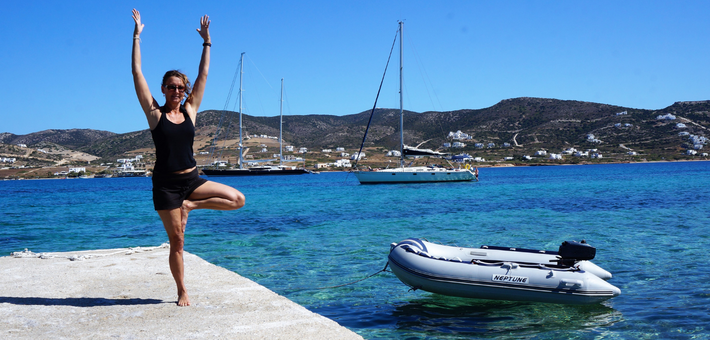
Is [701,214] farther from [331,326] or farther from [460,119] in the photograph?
[460,119]

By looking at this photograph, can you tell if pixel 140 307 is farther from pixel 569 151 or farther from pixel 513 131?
pixel 513 131

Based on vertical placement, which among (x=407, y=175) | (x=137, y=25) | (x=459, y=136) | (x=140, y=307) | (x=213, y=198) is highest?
(x=459, y=136)

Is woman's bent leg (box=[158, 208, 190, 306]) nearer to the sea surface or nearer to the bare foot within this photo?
the bare foot

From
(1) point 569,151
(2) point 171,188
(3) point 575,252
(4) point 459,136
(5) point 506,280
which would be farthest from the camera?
(4) point 459,136

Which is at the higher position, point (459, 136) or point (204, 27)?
point (459, 136)

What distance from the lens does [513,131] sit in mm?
121250

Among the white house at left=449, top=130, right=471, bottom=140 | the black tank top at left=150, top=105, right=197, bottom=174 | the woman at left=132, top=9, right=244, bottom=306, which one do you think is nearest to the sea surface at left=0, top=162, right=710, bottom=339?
the woman at left=132, top=9, right=244, bottom=306

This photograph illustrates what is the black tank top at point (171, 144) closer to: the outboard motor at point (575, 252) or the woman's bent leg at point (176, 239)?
the woman's bent leg at point (176, 239)

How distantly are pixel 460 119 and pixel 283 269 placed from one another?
124 metres

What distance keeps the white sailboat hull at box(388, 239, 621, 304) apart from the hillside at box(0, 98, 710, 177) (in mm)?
94580

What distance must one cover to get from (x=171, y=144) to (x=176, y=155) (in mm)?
95

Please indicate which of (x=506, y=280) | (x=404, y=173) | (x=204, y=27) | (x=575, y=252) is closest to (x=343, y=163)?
(x=404, y=173)

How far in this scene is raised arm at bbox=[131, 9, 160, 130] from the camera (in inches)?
158

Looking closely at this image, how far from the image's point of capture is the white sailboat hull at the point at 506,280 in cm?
660
